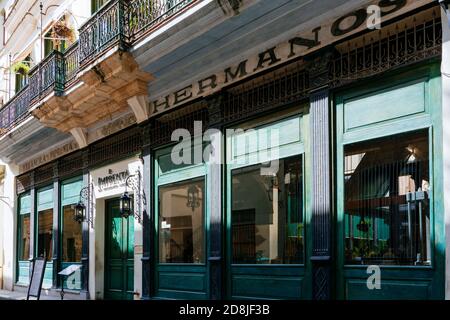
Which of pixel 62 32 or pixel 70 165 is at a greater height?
pixel 62 32

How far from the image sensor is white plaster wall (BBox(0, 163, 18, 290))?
17.2m

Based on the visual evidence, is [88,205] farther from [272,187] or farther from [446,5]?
[446,5]

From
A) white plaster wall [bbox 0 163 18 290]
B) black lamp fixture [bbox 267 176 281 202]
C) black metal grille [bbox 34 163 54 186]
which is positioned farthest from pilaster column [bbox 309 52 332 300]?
white plaster wall [bbox 0 163 18 290]

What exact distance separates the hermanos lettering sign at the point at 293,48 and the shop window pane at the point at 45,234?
6.56m

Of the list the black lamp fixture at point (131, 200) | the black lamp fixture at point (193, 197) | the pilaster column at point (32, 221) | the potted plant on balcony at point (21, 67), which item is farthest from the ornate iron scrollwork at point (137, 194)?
the potted plant on balcony at point (21, 67)

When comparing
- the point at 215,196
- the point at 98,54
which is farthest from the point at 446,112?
the point at 98,54

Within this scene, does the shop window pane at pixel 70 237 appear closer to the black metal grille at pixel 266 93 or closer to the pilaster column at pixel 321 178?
the black metal grille at pixel 266 93

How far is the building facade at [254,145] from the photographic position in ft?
20.3

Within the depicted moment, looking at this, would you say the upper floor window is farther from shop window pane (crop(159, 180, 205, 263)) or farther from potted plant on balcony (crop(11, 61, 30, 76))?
shop window pane (crop(159, 180, 205, 263))

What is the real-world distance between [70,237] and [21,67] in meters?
5.42

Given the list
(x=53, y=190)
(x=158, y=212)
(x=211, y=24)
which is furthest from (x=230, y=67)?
(x=53, y=190)

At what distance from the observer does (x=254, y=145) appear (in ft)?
27.2

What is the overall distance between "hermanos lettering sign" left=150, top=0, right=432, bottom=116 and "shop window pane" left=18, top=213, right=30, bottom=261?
861cm

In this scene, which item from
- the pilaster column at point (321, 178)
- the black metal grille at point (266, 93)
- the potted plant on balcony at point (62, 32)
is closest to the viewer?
the pilaster column at point (321, 178)
